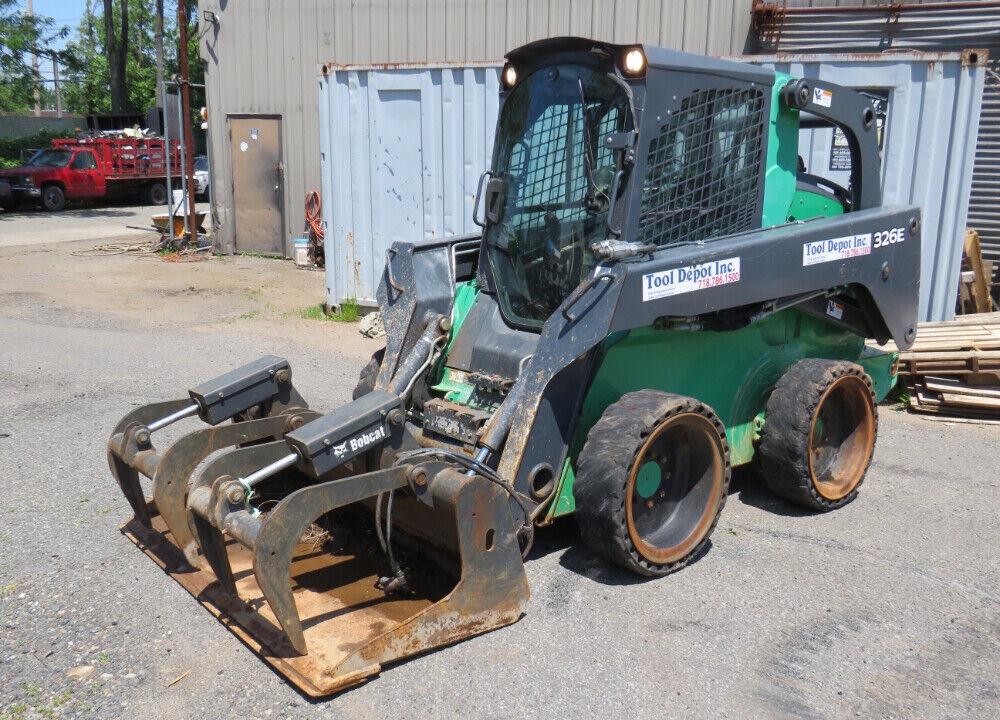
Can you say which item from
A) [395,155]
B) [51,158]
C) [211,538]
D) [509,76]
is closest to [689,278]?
[509,76]

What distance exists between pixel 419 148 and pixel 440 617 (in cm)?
649

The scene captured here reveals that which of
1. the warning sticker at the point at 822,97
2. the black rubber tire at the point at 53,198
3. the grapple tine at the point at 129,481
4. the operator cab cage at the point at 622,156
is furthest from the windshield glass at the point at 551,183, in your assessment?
the black rubber tire at the point at 53,198

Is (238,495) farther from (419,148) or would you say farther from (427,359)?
(419,148)

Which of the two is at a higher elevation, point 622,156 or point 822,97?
point 822,97

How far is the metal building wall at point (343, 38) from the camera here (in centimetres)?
1145

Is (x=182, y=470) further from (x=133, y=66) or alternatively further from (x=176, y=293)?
(x=133, y=66)

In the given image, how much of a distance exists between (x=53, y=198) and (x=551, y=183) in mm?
22225

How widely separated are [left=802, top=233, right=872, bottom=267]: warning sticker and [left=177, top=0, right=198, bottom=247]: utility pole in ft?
41.7

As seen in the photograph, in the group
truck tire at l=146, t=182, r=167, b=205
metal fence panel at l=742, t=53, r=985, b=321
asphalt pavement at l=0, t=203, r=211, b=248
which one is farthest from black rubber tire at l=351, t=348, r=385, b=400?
truck tire at l=146, t=182, r=167, b=205

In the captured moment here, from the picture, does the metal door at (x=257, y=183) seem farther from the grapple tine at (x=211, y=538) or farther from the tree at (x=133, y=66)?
the tree at (x=133, y=66)

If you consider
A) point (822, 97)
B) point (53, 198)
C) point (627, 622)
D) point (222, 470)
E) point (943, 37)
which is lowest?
point (627, 622)

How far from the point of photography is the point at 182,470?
4406 mm

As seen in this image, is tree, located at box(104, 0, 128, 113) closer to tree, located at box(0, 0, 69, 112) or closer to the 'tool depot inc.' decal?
tree, located at box(0, 0, 69, 112)

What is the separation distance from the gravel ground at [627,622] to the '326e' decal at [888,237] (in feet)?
4.90
